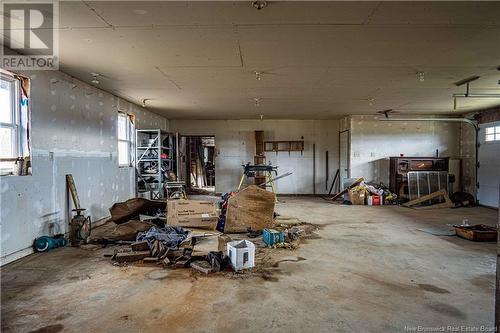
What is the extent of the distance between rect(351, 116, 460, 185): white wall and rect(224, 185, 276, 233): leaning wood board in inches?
196

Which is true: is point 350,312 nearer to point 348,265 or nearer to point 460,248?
point 348,265

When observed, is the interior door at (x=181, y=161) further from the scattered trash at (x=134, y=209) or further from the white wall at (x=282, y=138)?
the scattered trash at (x=134, y=209)

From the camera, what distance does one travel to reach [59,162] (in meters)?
4.42

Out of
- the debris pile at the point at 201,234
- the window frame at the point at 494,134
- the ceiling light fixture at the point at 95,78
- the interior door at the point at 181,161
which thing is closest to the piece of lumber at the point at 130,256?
the debris pile at the point at 201,234

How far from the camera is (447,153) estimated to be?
29.9 ft

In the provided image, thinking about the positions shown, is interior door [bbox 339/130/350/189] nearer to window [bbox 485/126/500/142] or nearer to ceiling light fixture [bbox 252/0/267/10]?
window [bbox 485/126/500/142]

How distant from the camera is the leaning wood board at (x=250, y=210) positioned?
5004 mm

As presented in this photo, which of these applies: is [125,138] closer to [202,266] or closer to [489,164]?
[202,266]

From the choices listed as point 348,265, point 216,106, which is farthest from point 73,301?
point 216,106

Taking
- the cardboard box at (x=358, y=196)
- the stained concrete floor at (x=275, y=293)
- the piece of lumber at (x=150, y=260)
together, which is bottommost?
the stained concrete floor at (x=275, y=293)

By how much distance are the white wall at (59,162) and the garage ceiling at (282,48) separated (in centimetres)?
44

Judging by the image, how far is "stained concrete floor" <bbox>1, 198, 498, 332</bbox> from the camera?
2.24 metres

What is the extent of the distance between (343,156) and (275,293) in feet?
25.2

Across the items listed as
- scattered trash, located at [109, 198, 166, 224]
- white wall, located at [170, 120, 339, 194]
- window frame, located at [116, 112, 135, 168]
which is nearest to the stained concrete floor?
scattered trash, located at [109, 198, 166, 224]
